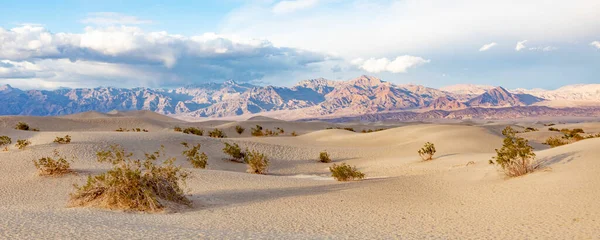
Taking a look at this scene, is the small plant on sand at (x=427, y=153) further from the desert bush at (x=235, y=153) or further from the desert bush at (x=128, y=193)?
the desert bush at (x=128, y=193)

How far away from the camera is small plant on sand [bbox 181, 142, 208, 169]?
79.5ft

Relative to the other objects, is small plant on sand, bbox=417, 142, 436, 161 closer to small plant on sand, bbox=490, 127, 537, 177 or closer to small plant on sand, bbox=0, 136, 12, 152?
small plant on sand, bbox=490, 127, 537, 177

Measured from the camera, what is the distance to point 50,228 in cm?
775

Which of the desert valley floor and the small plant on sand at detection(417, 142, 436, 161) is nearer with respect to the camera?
the desert valley floor

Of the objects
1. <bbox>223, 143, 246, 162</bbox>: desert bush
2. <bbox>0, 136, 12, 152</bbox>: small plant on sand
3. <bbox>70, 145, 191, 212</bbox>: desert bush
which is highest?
<bbox>0, 136, 12, 152</bbox>: small plant on sand

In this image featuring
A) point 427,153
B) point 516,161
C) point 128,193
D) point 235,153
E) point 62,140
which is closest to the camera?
point 128,193

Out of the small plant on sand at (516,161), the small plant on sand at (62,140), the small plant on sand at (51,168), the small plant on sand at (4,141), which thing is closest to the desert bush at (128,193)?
the small plant on sand at (51,168)

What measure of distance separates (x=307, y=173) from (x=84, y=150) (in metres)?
11.8

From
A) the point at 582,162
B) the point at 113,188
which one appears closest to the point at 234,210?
the point at 113,188

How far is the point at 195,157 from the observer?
25.0m

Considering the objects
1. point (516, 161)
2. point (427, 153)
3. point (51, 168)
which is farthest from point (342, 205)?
point (427, 153)

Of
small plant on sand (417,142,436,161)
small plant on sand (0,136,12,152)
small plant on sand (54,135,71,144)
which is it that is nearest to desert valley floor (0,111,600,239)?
small plant on sand (54,135,71,144)

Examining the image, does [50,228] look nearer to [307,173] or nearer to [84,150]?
[84,150]

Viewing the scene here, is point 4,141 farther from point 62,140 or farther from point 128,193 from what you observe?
point 128,193
